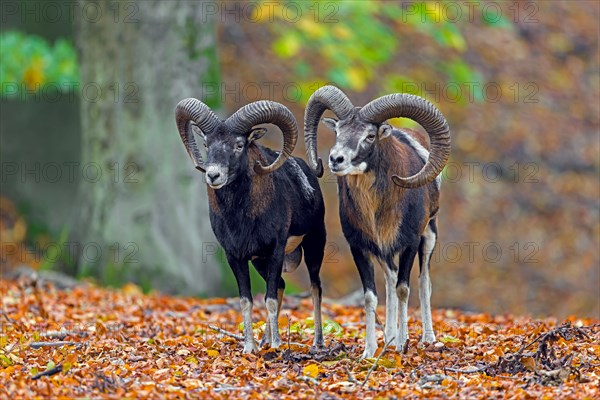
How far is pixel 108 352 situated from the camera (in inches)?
424

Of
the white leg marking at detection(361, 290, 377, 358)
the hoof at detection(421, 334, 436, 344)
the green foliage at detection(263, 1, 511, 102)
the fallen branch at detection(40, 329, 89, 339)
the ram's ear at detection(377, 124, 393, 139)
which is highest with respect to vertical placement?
the green foliage at detection(263, 1, 511, 102)

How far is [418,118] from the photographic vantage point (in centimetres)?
1073

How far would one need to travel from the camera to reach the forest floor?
885 cm

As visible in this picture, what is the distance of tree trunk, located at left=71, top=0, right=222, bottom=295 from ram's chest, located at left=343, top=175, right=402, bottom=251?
6.63 metres

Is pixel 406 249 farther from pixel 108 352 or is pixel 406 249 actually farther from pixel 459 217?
pixel 459 217

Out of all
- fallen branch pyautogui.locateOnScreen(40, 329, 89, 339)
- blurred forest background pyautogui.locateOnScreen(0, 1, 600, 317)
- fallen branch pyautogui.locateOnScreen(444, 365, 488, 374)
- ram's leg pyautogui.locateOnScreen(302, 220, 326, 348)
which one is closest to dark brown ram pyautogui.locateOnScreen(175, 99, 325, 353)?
ram's leg pyautogui.locateOnScreen(302, 220, 326, 348)

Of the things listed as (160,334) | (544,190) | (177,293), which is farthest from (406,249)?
(544,190)

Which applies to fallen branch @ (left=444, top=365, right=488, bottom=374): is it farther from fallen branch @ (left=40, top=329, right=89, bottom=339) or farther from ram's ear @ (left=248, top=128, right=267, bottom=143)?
fallen branch @ (left=40, top=329, right=89, bottom=339)

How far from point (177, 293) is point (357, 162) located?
733 cm

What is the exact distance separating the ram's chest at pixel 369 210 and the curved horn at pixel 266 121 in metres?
0.73

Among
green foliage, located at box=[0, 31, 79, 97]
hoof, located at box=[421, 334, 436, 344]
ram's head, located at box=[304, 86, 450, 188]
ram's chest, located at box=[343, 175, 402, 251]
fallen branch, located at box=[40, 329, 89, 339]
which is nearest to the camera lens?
ram's head, located at box=[304, 86, 450, 188]

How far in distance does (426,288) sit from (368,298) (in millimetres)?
1476

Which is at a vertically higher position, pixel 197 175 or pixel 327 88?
pixel 327 88

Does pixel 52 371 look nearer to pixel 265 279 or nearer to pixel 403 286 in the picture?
pixel 265 279
